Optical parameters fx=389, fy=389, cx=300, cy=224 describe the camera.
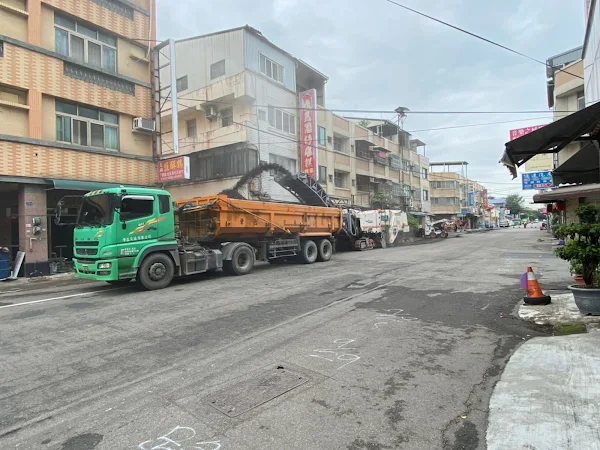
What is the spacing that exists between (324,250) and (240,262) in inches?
208

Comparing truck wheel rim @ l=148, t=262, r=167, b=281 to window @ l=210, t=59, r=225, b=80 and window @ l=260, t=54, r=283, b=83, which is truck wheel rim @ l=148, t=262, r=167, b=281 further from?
window @ l=260, t=54, r=283, b=83

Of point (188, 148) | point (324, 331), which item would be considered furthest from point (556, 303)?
point (188, 148)

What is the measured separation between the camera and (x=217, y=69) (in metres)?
23.6

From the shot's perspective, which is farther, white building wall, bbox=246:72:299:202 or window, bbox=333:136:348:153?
window, bbox=333:136:348:153

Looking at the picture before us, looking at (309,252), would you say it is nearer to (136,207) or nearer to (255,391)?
(136,207)

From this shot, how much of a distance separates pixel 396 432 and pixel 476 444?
1.92ft

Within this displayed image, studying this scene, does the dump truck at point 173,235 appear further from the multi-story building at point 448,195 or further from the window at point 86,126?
the multi-story building at point 448,195

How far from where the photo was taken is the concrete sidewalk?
113 inches

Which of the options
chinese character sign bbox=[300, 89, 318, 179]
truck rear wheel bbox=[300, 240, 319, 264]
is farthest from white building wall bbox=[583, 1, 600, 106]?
chinese character sign bbox=[300, 89, 318, 179]

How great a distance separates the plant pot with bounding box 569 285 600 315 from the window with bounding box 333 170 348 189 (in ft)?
89.0

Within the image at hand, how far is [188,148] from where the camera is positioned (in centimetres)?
2505

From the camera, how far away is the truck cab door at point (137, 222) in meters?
9.66

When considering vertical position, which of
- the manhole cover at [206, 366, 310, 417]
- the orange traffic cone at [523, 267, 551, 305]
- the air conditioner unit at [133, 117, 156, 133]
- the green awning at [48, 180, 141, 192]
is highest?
the air conditioner unit at [133, 117, 156, 133]

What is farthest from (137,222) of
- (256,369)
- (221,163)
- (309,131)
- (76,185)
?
(309,131)
